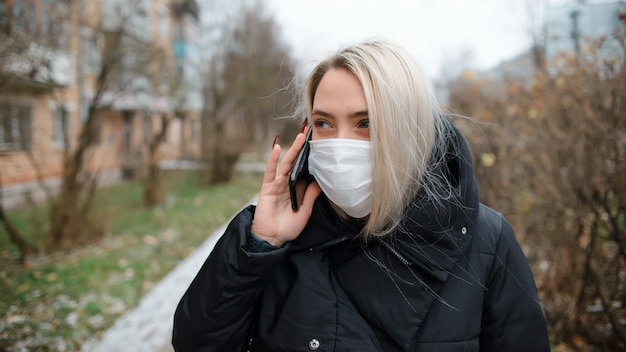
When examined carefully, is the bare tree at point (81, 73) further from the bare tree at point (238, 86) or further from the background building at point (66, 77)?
the bare tree at point (238, 86)

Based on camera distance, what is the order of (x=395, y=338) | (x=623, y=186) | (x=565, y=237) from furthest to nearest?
(x=565, y=237), (x=623, y=186), (x=395, y=338)

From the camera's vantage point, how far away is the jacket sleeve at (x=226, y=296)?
4.15 feet

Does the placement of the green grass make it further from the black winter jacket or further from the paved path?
the black winter jacket

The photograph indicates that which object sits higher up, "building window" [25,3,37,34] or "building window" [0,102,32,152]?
"building window" [25,3,37,34]

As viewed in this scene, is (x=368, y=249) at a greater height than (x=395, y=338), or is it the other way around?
(x=368, y=249)

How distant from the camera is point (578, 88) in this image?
139 inches

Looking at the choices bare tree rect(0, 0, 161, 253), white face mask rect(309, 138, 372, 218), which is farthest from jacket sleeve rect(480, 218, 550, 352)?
bare tree rect(0, 0, 161, 253)

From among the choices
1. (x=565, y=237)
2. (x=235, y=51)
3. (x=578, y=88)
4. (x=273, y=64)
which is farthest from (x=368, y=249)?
(x=273, y=64)

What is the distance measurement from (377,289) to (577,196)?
255cm

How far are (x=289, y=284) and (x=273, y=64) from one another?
20.2 meters

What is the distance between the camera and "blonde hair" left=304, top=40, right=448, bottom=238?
4.26ft

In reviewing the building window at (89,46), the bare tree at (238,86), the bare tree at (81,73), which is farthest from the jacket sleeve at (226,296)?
the bare tree at (238,86)

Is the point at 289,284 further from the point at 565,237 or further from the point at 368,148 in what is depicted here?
the point at 565,237

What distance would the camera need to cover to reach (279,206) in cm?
142
